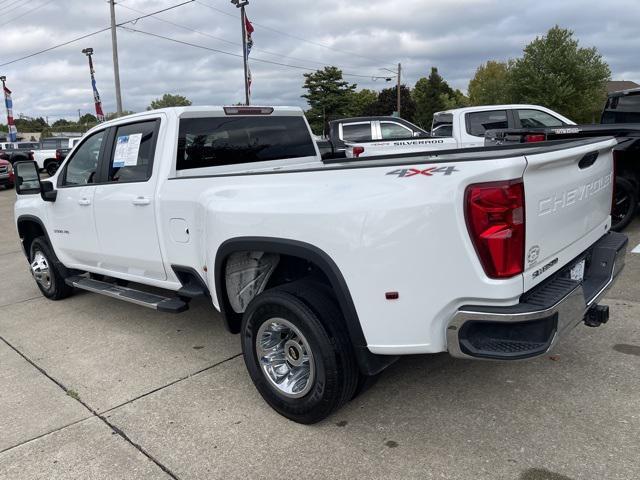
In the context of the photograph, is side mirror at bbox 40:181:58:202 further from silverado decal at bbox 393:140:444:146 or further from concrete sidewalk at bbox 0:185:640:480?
silverado decal at bbox 393:140:444:146

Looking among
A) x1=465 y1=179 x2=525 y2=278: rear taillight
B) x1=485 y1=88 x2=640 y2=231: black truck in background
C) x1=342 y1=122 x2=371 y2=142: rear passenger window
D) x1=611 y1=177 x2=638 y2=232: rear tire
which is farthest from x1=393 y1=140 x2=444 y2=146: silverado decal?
x1=465 y1=179 x2=525 y2=278: rear taillight

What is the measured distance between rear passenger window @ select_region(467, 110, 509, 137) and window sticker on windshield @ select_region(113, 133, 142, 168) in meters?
7.75

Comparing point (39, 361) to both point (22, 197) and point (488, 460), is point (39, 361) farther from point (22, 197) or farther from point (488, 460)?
point (488, 460)

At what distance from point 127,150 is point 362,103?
8072 cm

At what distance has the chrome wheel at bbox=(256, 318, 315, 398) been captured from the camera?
10.2ft

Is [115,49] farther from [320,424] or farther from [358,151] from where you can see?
[320,424]

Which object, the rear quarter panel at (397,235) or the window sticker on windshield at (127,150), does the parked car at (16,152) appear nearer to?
the window sticker on windshield at (127,150)

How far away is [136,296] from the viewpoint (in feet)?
14.5

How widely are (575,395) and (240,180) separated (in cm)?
242

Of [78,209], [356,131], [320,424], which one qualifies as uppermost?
[356,131]

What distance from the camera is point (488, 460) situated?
8.91 feet

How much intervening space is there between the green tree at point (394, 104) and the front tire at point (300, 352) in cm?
6907

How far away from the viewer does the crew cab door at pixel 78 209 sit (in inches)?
190

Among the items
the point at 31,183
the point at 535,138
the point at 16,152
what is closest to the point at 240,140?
the point at 31,183
